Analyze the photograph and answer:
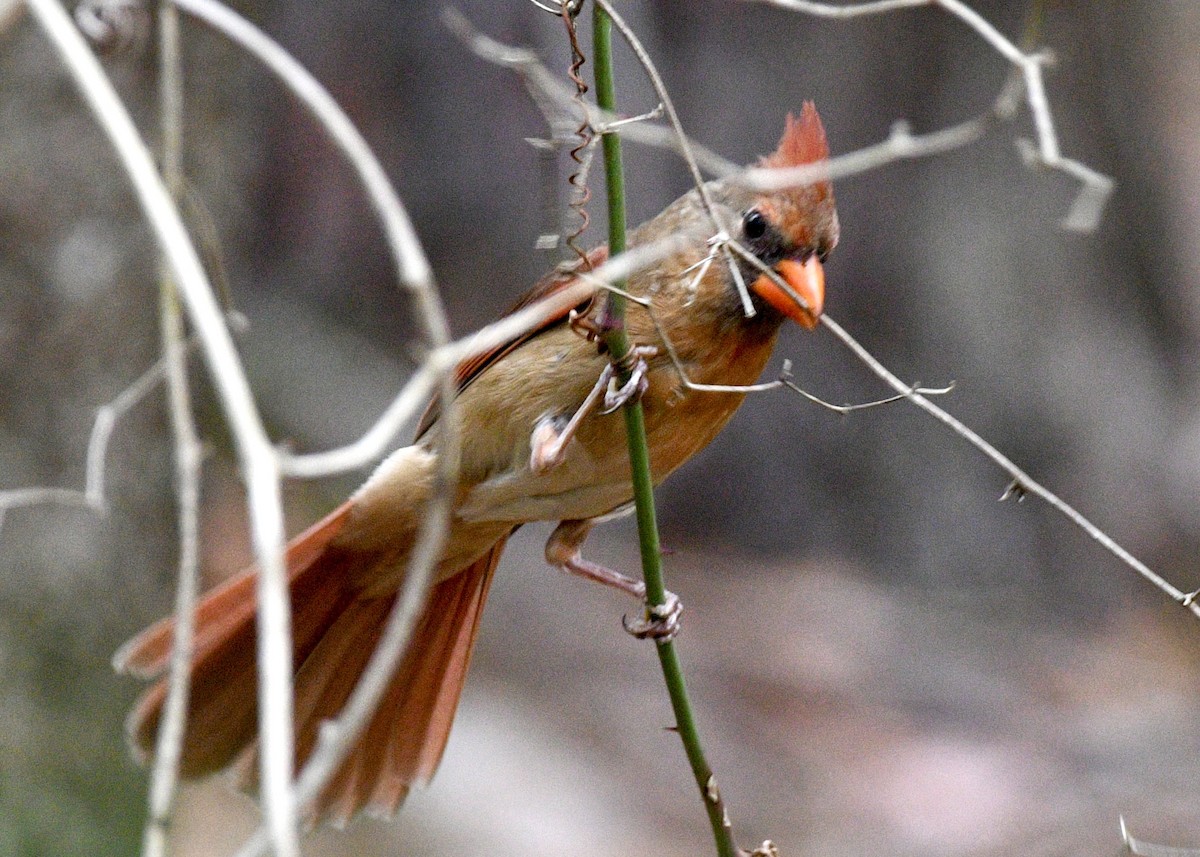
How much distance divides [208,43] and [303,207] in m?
2.02

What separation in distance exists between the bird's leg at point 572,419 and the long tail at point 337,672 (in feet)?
1.89

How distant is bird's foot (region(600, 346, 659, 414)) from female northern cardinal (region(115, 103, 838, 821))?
0.12ft

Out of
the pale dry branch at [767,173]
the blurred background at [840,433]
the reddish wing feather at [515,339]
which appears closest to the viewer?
the pale dry branch at [767,173]

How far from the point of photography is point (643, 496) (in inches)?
78.0

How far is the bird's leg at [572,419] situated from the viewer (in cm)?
263

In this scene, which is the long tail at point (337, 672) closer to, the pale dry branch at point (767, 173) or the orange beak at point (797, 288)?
the orange beak at point (797, 288)

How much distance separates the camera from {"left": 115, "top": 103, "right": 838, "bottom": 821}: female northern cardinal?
9.55 feet

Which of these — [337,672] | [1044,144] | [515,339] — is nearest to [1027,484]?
[1044,144]

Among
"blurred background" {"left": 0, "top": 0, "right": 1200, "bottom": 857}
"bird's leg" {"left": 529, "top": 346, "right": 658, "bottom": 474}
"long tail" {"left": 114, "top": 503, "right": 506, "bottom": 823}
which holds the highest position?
"blurred background" {"left": 0, "top": 0, "right": 1200, "bottom": 857}

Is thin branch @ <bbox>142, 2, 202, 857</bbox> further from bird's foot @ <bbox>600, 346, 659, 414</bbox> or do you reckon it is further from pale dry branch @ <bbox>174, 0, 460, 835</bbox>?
bird's foot @ <bbox>600, 346, 659, 414</bbox>

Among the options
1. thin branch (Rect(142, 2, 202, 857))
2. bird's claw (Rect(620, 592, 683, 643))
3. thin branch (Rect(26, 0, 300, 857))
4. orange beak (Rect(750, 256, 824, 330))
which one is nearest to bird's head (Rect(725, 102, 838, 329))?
orange beak (Rect(750, 256, 824, 330))

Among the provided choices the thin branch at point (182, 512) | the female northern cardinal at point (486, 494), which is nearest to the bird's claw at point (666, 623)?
the female northern cardinal at point (486, 494)

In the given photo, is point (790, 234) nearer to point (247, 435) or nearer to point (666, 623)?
point (666, 623)

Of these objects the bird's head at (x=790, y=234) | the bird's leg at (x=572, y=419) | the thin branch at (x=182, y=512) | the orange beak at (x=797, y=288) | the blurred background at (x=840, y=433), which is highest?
Answer: the blurred background at (x=840, y=433)
